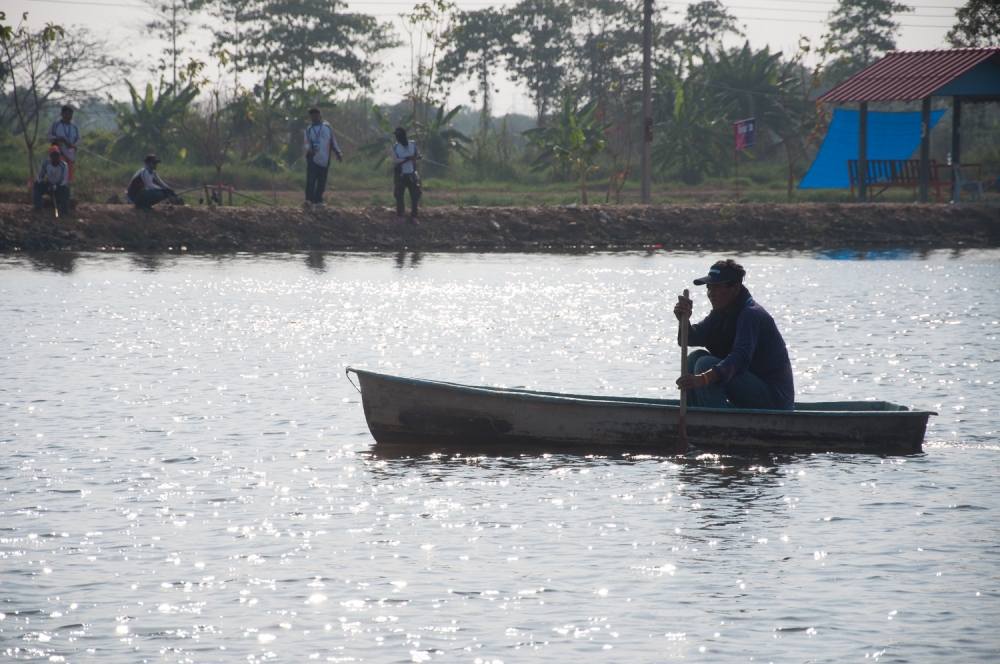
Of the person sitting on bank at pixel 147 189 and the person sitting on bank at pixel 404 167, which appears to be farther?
the person sitting on bank at pixel 147 189

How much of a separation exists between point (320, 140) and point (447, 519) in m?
19.0

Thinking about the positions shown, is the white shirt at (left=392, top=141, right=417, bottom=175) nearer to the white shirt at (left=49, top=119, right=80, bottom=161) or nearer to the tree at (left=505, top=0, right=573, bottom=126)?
the white shirt at (left=49, top=119, right=80, bottom=161)

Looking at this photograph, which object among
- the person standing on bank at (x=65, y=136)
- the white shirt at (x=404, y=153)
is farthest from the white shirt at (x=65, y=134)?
the white shirt at (x=404, y=153)

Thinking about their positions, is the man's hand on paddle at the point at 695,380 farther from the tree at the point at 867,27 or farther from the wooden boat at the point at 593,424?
the tree at the point at 867,27

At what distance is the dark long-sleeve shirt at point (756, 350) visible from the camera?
1190cm

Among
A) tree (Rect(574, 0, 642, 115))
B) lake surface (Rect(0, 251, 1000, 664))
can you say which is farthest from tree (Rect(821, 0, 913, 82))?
lake surface (Rect(0, 251, 1000, 664))

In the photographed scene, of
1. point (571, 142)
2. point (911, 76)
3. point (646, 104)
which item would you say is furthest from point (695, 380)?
point (571, 142)

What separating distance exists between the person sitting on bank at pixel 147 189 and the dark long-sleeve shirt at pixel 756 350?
65.1 feet

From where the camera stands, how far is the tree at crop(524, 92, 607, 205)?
127 feet

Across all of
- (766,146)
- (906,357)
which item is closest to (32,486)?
(906,357)

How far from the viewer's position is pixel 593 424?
41.0ft

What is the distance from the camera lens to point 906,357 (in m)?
19.4

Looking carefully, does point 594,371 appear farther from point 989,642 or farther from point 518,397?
point 989,642

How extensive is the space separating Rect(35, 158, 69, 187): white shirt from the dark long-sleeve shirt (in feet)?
64.8
